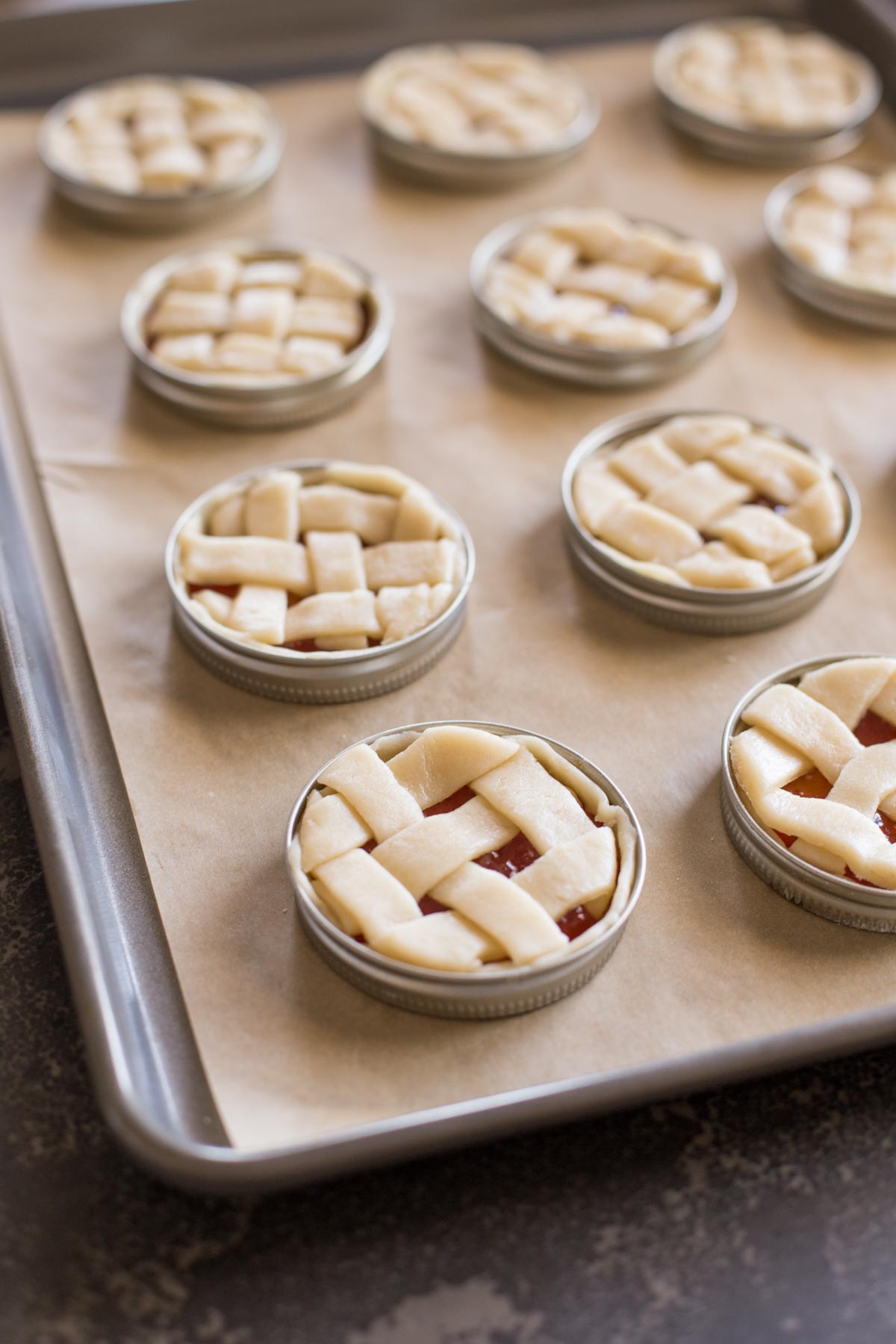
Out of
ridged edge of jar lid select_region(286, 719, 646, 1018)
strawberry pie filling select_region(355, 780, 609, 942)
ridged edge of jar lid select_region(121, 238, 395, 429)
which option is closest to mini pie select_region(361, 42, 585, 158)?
ridged edge of jar lid select_region(121, 238, 395, 429)

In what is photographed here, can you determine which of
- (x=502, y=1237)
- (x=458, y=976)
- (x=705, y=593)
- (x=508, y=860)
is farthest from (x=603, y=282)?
(x=502, y=1237)

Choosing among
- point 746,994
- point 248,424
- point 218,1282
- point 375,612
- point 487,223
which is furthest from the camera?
point 487,223

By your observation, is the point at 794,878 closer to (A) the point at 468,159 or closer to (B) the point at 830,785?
(B) the point at 830,785

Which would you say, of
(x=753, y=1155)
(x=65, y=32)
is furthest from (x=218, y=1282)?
(x=65, y=32)

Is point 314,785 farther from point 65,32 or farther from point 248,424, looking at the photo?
point 65,32

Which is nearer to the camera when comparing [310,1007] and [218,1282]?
[218,1282]

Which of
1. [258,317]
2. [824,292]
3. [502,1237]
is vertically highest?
[258,317]
